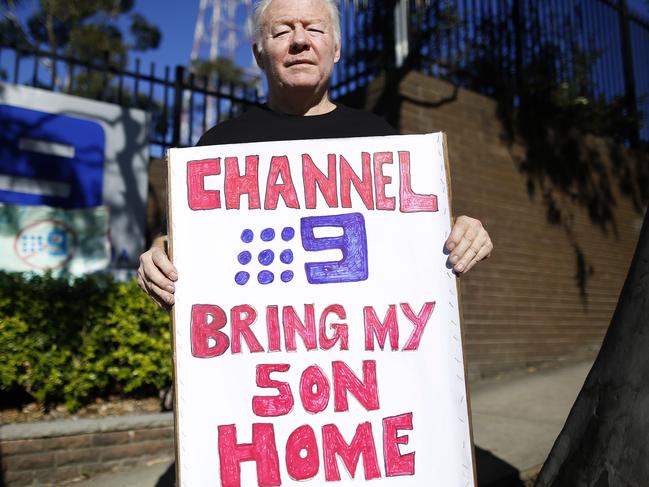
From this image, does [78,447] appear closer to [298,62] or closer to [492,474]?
[492,474]

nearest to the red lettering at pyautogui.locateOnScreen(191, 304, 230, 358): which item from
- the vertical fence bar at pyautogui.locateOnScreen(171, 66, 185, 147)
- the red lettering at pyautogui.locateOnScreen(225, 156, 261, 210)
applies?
the red lettering at pyautogui.locateOnScreen(225, 156, 261, 210)

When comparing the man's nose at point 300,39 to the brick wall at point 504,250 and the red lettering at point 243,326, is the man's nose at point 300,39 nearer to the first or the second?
the red lettering at point 243,326

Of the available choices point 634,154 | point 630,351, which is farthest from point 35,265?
point 634,154

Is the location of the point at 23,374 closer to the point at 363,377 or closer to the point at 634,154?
the point at 363,377

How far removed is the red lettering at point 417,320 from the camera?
1.79 m

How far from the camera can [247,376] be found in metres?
1.77

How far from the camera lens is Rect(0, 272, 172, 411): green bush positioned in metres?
4.30

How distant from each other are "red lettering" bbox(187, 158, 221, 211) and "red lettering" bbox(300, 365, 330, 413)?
1.99 feet

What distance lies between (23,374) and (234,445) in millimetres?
3278

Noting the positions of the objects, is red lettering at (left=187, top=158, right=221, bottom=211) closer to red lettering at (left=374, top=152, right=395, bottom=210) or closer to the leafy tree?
red lettering at (left=374, top=152, right=395, bottom=210)

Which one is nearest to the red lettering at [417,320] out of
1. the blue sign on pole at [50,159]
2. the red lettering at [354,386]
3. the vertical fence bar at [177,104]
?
the red lettering at [354,386]

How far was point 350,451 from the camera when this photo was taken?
173cm

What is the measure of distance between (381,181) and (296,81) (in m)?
0.48

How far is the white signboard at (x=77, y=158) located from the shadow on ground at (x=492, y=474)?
11.2 ft
